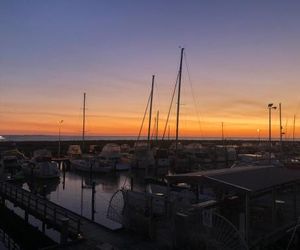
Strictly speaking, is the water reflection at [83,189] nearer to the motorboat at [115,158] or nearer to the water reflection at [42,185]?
the water reflection at [42,185]

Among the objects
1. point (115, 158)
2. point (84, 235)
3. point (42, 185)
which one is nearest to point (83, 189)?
point (42, 185)

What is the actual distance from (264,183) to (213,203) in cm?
257

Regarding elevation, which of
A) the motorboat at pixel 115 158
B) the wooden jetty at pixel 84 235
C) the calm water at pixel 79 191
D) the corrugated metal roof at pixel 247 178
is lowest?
the calm water at pixel 79 191

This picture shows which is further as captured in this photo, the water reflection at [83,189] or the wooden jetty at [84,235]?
the water reflection at [83,189]

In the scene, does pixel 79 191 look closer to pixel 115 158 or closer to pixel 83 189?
pixel 83 189

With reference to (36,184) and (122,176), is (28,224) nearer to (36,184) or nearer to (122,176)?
(36,184)

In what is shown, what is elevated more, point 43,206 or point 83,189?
point 43,206

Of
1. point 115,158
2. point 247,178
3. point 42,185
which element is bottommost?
point 42,185

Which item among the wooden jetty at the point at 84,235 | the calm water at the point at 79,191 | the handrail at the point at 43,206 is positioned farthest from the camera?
the calm water at the point at 79,191

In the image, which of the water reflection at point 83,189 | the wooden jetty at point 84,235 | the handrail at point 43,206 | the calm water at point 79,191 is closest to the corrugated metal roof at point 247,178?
the wooden jetty at point 84,235

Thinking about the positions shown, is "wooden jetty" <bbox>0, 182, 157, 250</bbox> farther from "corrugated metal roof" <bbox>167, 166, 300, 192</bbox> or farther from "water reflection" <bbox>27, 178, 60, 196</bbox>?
"water reflection" <bbox>27, 178, 60, 196</bbox>

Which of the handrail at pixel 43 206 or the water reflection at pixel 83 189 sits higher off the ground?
the handrail at pixel 43 206

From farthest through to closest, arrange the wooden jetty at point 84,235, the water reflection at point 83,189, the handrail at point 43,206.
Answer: the water reflection at point 83,189 → the handrail at point 43,206 → the wooden jetty at point 84,235

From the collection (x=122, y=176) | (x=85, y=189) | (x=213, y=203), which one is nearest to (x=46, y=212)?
(x=213, y=203)
